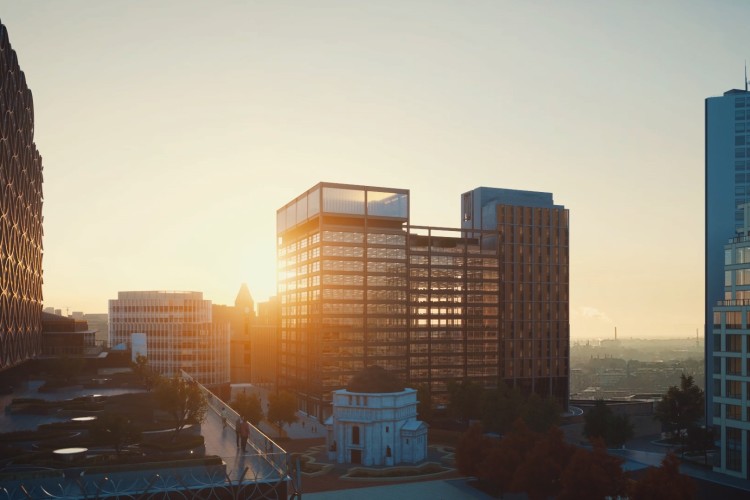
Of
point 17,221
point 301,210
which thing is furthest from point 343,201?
point 17,221

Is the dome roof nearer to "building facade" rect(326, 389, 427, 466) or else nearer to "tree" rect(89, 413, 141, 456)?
"building facade" rect(326, 389, 427, 466)

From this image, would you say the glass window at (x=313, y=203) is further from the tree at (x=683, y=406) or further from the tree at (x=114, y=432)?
the tree at (x=114, y=432)

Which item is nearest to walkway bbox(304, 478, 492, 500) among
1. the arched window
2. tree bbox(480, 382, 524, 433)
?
the arched window

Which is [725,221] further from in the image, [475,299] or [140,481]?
[140,481]

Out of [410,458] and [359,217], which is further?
[359,217]

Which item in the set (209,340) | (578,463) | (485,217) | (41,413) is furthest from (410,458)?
(209,340)

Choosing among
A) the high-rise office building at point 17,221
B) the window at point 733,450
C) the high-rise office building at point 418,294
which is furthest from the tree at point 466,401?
the high-rise office building at point 17,221
